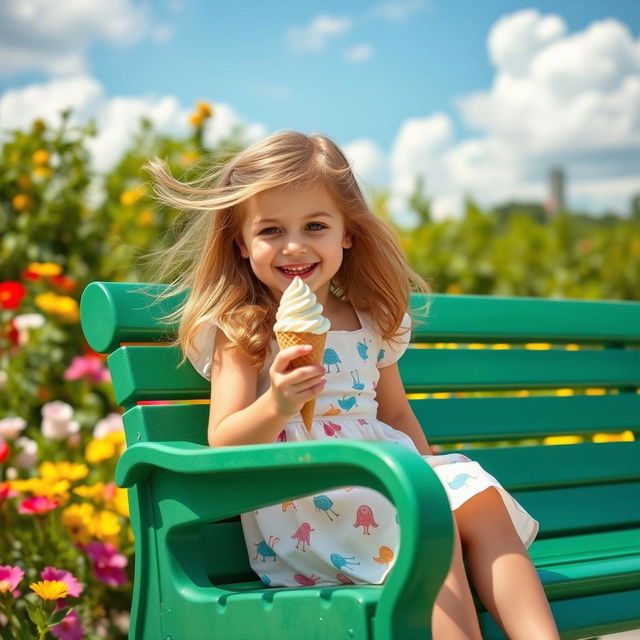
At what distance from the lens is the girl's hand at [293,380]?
1.79 metres

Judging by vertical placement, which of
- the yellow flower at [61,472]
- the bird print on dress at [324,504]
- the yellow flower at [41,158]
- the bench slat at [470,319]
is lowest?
the bird print on dress at [324,504]

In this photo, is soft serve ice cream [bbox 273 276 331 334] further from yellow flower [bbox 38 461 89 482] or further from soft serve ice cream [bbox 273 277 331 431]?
yellow flower [bbox 38 461 89 482]

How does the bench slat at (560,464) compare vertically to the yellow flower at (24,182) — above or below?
below

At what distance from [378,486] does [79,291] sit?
3521 millimetres

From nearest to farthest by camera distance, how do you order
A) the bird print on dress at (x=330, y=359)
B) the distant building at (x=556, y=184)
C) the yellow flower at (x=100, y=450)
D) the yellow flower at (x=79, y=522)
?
the bird print on dress at (x=330, y=359)
the yellow flower at (x=79, y=522)
the yellow flower at (x=100, y=450)
the distant building at (x=556, y=184)

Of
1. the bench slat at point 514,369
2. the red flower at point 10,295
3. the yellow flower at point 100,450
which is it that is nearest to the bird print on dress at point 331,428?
the bench slat at point 514,369

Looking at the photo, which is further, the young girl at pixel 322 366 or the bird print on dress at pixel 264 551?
the bird print on dress at pixel 264 551

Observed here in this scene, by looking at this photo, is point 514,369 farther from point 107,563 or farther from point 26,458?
point 26,458

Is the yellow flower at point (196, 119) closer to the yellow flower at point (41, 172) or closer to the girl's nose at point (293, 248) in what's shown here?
the yellow flower at point (41, 172)

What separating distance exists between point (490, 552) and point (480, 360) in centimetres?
97

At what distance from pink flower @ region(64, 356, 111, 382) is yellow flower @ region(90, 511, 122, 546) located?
1186 mm

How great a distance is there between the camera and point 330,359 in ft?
7.38

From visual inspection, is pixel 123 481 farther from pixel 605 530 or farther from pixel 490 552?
pixel 605 530

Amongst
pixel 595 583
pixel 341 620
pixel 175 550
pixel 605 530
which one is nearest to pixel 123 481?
pixel 175 550
